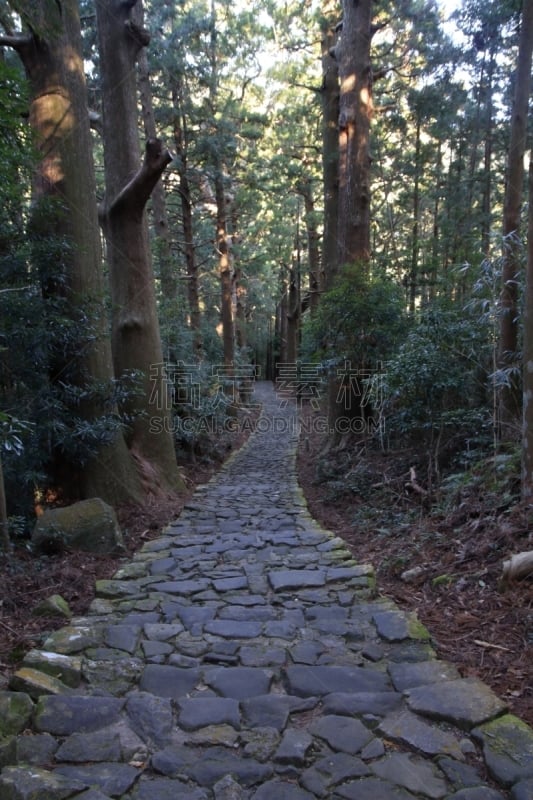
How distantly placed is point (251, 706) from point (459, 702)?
3.19ft

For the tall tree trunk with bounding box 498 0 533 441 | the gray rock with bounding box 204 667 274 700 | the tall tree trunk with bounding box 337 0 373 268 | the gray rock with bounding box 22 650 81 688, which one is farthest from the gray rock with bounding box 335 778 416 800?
the tall tree trunk with bounding box 337 0 373 268

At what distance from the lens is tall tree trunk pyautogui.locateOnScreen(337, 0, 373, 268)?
10.0 m

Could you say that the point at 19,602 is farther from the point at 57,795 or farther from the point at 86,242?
the point at 86,242

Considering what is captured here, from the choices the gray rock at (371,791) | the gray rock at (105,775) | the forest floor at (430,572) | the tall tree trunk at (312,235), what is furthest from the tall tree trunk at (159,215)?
the gray rock at (371,791)

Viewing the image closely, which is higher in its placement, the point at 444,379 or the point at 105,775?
the point at 444,379

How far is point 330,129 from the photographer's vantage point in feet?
40.4

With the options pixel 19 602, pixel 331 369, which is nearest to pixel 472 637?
pixel 19 602

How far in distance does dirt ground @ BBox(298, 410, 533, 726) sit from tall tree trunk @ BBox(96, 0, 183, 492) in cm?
268

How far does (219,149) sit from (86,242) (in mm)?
8449

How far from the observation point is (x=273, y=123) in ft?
58.2

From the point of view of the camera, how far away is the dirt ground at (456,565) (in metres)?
3.05

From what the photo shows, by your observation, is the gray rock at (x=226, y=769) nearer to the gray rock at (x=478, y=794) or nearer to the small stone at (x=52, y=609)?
the gray rock at (x=478, y=794)

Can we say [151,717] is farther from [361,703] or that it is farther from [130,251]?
[130,251]

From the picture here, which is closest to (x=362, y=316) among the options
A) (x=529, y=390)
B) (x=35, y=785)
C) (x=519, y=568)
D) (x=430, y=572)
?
(x=529, y=390)
